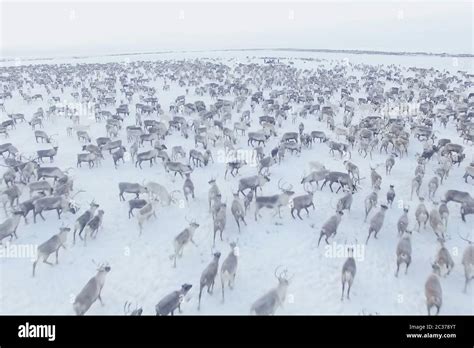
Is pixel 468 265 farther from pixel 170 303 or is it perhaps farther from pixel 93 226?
pixel 93 226

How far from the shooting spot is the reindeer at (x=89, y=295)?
1136 centimetres

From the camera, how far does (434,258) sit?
14.0 m

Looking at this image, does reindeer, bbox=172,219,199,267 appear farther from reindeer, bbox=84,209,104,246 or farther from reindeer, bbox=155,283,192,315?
reindeer, bbox=84,209,104,246

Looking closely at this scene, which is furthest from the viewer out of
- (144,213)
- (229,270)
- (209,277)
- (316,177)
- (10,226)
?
(316,177)

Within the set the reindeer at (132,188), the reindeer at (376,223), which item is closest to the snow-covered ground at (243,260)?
the reindeer at (376,223)

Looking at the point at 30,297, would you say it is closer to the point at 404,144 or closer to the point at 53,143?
the point at 53,143

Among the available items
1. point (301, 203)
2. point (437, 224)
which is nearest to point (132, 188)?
point (301, 203)

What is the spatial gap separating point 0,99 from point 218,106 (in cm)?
2344

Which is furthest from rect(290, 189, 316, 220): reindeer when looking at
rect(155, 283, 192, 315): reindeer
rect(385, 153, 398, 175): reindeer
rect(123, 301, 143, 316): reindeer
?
rect(123, 301, 143, 316): reindeer

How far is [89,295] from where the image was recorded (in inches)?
456

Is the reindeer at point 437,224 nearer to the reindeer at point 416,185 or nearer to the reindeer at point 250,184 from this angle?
the reindeer at point 416,185

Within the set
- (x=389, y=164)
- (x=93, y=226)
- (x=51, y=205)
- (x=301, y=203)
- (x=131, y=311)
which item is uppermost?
(x=389, y=164)

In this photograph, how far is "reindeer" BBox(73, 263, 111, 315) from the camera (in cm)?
1136
